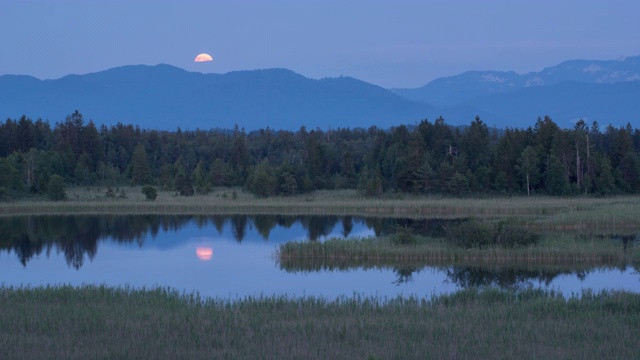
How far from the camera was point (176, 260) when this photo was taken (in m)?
32.2

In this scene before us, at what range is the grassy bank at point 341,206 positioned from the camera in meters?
48.7

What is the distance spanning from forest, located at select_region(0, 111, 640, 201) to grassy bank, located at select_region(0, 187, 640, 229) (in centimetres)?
246

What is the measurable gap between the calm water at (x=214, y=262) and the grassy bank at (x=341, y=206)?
3489 millimetres

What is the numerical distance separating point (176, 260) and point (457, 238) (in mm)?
11316

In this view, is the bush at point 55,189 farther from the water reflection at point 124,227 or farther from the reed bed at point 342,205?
the water reflection at point 124,227

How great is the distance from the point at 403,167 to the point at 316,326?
48494 millimetres

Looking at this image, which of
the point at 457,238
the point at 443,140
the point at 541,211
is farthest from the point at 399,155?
the point at 457,238

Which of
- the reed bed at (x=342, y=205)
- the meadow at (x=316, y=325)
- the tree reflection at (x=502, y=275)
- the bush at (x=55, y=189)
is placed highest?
the bush at (x=55, y=189)

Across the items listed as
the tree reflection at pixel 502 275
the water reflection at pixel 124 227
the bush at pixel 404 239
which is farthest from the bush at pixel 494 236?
the water reflection at pixel 124 227

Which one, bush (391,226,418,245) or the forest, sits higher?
the forest

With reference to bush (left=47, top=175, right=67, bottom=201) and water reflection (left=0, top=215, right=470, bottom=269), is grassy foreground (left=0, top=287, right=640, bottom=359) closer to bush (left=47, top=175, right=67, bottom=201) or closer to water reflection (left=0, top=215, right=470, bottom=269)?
water reflection (left=0, top=215, right=470, bottom=269)

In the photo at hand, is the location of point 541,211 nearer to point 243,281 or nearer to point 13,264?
point 243,281

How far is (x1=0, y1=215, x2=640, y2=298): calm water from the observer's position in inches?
964

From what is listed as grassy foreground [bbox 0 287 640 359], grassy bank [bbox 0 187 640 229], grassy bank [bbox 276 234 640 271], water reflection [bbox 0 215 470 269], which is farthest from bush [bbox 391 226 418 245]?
grassy bank [bbox 0 187 640 229]
